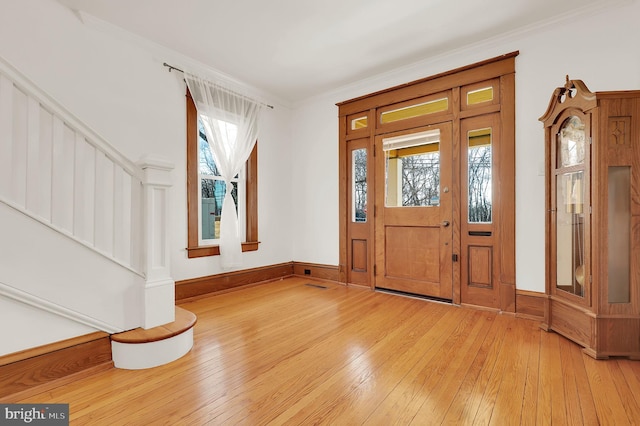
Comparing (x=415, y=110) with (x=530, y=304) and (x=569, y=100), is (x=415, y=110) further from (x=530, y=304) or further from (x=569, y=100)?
(x=530, y=304)

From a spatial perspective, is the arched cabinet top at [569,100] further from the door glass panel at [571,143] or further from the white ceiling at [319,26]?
the white ceiling at [319,26]

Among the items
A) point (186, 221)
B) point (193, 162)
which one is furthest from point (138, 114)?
point (186, 221)

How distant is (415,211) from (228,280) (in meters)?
2.69

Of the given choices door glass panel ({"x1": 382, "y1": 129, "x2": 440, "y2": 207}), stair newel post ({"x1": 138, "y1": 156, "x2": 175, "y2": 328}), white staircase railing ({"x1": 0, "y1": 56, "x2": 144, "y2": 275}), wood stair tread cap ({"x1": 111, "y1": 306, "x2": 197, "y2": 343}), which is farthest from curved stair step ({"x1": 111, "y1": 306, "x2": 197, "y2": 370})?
door glass panel ({"x1": 382, "y1": 129, "x2": 440, "y2": 207})

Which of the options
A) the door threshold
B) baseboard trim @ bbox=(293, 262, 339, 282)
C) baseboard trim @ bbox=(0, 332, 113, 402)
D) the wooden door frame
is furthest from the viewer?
baseboard trim @ bbox=(293, 262, 339, 282)

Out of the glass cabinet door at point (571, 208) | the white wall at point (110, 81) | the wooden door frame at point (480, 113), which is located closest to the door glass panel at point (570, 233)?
the glass cabinet door at point (571, 208)

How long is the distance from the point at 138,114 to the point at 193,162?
0.77 metres

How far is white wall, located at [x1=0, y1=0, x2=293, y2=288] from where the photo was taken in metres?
2.58

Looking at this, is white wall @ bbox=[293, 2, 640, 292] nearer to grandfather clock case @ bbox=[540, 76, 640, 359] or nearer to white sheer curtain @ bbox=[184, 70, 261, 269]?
grandfather clock case @ bbox=[540, 76, 640, 359]

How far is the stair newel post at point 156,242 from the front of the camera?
87.3 inches

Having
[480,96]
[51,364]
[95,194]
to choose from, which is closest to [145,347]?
[51,364]

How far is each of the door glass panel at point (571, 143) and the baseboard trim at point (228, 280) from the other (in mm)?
3838

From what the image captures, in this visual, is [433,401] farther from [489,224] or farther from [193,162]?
[193,162]

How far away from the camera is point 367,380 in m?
1.89
